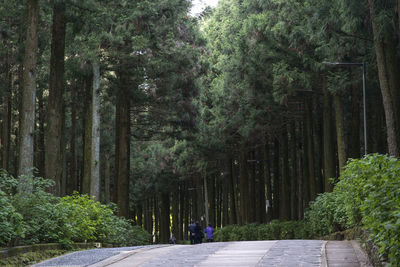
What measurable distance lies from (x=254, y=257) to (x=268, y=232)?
2595 cm

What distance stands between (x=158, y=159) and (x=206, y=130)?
10515 millimetres

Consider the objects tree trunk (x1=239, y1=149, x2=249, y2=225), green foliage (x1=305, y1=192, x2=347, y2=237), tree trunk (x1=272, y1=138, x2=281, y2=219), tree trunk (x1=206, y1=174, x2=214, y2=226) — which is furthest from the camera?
tree trunk (x1=206, y1=174, x2=214, y2=226)

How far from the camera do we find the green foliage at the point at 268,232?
3379 cm

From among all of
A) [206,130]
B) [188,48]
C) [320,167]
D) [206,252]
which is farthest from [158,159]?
[206,252]

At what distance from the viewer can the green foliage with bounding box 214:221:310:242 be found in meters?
33.8

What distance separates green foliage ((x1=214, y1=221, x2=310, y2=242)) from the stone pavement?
17.1 metres

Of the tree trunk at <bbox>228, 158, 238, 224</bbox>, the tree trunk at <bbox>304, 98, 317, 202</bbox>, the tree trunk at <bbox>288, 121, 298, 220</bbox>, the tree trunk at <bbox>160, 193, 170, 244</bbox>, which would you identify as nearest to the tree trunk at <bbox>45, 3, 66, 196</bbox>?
the tree trunk at <bbox>304, 98, 317, 202</bbox>

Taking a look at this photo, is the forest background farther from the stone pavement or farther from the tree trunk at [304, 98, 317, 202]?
the stone pavement

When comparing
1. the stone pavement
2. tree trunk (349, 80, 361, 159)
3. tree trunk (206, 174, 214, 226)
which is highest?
tree trunk (349, 80, 361, 159)

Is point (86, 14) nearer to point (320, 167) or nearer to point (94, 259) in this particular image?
point (94, 259)

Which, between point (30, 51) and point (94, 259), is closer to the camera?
point (94, 259)

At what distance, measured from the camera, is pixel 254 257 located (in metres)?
13.5

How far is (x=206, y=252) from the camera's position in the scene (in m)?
15.5

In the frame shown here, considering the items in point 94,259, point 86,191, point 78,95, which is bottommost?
point 94,259
